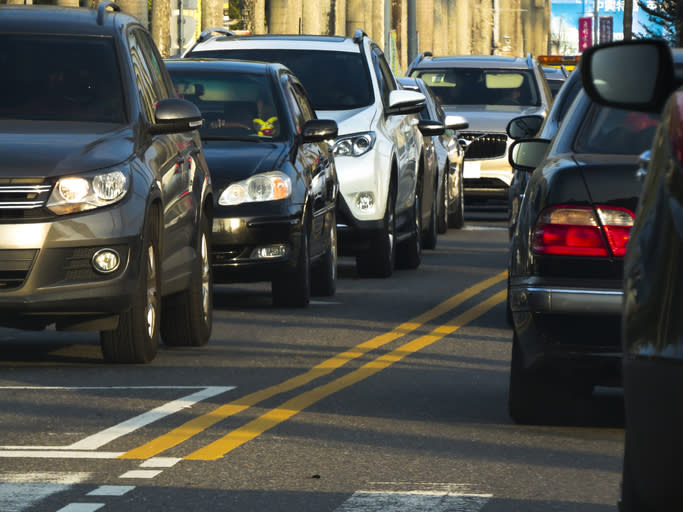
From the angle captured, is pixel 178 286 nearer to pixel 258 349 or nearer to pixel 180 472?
pixel 258 349

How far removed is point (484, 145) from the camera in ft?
86.3

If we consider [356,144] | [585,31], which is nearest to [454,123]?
[356,144]

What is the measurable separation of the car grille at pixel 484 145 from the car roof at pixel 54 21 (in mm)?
14828

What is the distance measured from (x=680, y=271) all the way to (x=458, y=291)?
37.9ft

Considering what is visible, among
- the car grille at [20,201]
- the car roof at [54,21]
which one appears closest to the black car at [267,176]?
the car roof at [54,21]

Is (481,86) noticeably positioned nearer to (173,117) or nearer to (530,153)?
(173,117)

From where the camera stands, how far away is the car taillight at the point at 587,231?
757 centimetres

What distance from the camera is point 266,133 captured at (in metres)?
14.2

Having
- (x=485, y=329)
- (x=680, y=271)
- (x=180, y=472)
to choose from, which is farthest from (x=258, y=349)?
(x=680, y=271)

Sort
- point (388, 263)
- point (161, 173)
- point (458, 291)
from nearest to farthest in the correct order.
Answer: point (161, 173) < point (458, 291) < point (388, 263)

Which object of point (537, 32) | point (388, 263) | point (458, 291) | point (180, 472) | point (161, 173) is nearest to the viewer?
point (180, 472)

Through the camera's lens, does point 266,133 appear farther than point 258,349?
Yes

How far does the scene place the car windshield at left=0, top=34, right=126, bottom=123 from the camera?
10836 millimetres

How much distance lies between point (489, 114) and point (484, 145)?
458mm
